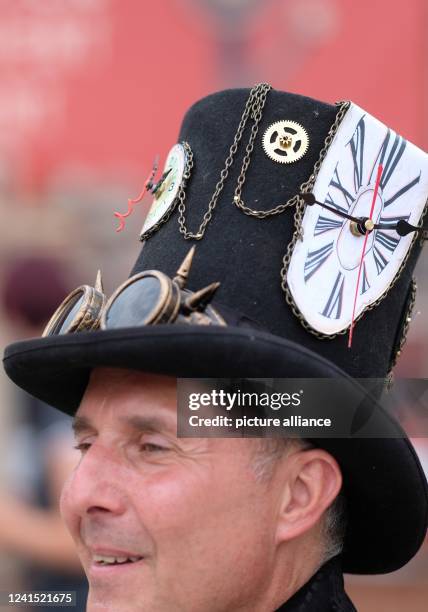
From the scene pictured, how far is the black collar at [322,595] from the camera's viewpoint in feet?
8.64

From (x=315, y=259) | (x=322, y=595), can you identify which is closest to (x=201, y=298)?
(x=315, y=259)

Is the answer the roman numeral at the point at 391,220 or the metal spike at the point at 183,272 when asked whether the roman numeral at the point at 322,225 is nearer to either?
the roman numeral at the point at 391,220

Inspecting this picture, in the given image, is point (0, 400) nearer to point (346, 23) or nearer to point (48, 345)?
point (346, 23)

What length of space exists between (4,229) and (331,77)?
7.32ft

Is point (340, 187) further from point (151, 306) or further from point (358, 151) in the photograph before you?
point (151, 306)

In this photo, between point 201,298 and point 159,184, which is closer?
point 201,298

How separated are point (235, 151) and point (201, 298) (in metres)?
0.45

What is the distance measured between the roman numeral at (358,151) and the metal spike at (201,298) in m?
0.48

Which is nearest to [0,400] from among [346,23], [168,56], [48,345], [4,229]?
[4,229]

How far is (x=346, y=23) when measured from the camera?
21.1 feet

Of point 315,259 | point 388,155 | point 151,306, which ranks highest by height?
point 388,155

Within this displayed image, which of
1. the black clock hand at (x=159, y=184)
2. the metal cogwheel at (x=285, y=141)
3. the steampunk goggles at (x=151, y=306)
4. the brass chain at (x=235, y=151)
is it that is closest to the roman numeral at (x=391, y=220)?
the metal cogwheel at (x=285, y=141)

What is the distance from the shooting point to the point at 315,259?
8.56 feet

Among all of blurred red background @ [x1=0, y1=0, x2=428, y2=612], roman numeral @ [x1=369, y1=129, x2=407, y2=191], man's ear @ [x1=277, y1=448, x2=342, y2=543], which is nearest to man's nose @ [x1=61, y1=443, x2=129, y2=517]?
man's ear @ [x1=277, y1=448, x2=342, y2=543]
